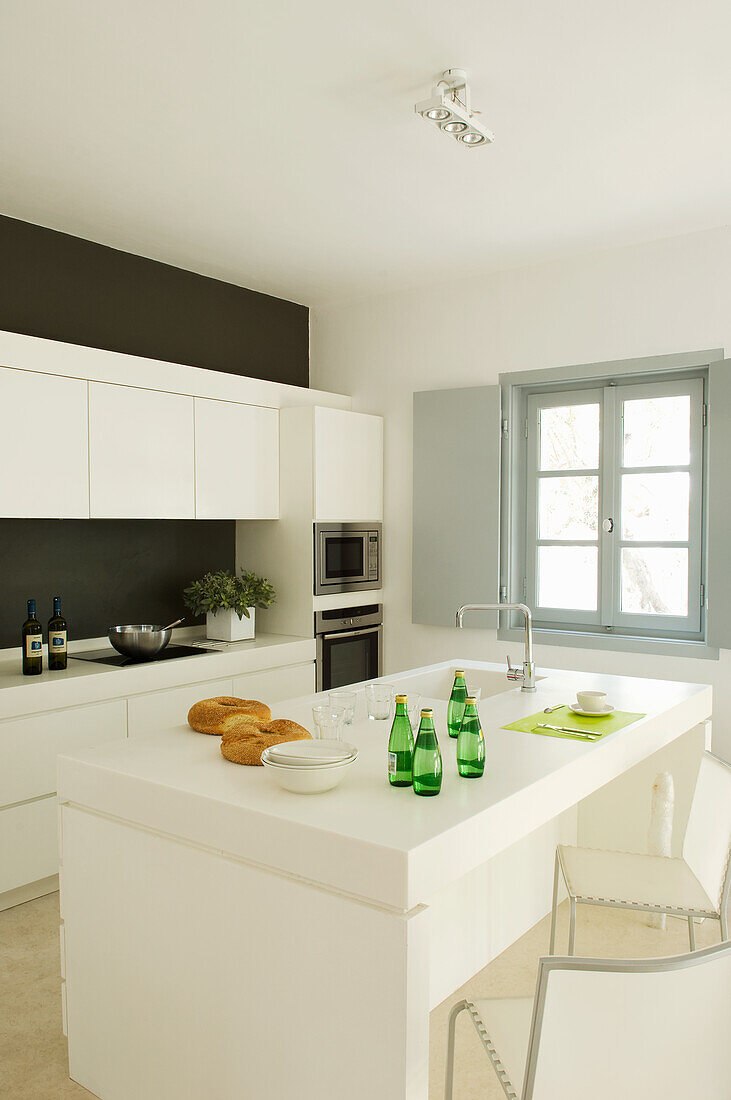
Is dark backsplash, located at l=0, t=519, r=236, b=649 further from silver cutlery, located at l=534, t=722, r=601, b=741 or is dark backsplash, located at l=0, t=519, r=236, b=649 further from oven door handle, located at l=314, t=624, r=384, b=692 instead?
silver cutlery, located at l=534, t=722, r=601, b=741

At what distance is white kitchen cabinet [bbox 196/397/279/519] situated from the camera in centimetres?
418

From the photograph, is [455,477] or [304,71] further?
[455,477]

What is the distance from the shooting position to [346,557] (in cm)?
475

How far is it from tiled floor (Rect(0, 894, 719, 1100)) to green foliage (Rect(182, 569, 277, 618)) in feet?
5.01

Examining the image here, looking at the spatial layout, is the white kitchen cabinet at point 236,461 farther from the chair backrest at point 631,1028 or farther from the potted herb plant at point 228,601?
the chair backrest at point 631,1028

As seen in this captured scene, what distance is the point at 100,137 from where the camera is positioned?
118 inches

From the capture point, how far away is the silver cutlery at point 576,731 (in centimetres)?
237

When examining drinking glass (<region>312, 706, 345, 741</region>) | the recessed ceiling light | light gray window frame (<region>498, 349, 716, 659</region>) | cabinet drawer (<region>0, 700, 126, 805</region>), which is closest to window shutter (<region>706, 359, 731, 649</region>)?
→ light gray window frame (<region>498, 349, 716, 659</region>)

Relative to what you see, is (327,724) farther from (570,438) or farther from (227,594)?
(570,438)

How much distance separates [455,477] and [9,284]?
7.86 ft

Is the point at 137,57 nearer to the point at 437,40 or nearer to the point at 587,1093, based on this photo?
the point at 437,40

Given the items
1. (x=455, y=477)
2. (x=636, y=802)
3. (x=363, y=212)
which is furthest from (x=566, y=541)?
(x=363, y=212)

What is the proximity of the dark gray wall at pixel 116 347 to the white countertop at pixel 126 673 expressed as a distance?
0.88ft

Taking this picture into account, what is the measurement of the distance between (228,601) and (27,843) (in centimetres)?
149
